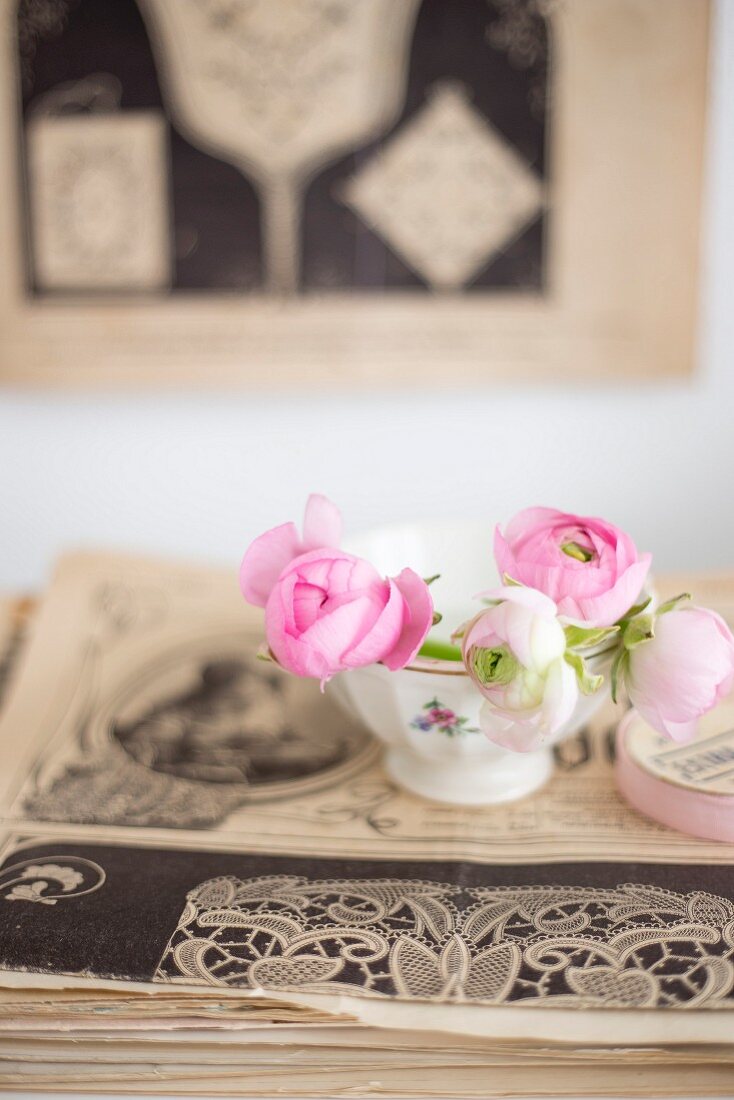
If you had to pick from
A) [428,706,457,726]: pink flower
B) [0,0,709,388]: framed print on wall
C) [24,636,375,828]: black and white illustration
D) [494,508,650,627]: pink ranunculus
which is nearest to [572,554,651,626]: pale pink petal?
[494,508,650,627]: pink ranunculus

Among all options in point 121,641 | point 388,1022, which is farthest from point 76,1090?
point 121,641

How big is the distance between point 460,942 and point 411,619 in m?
0.14

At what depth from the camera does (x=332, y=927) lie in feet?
1.52

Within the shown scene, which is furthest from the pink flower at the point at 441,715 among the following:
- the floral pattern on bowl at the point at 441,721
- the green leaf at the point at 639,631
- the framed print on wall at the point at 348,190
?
the framed print on wall at the point at 348,190

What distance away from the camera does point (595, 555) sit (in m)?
0.47

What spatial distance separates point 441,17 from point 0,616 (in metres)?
0.58

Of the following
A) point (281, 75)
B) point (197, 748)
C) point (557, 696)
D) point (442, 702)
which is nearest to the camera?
point (557, 696)

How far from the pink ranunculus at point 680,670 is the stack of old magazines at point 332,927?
0.09 m

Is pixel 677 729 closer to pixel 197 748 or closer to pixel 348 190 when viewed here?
pixel 197 748

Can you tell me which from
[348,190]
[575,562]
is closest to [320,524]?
[575,562]

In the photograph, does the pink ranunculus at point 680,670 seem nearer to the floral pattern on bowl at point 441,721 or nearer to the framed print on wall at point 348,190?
the floral pattern on bowl at point 441,721

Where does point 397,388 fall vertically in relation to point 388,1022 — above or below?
above

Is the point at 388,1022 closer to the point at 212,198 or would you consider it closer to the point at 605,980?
the point at 605,980

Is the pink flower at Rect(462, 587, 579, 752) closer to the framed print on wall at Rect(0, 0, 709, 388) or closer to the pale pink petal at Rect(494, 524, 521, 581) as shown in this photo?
the pale pink petal at Rect(494, 524, 521, 581)
